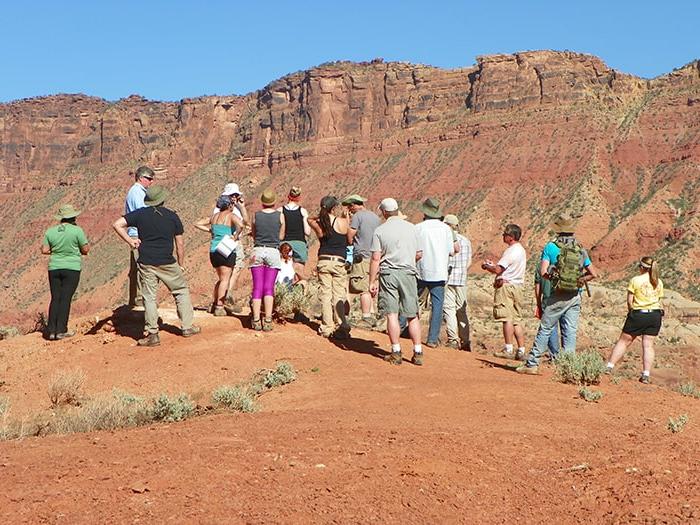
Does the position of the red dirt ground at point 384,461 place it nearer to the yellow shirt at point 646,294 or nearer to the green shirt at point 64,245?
the yellow shirt at point 646,294

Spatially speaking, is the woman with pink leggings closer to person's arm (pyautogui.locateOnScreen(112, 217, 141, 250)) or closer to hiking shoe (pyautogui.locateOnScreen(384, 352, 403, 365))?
person's arm (pyautogui.locateOnScreen(112, 217, 141, 250))

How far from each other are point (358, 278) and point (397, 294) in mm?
1438

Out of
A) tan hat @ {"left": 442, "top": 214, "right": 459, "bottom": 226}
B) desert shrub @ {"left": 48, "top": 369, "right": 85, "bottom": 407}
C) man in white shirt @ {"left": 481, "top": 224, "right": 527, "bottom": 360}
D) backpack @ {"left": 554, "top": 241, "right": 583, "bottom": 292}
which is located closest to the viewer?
desert shrub @ {"left": 48, "top": 369, "right": 85, "bottom": 407}

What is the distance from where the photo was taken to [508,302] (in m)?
9.77

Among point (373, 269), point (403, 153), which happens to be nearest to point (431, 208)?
point (373, 269)

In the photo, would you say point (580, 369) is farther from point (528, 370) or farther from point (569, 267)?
point (569, 267)

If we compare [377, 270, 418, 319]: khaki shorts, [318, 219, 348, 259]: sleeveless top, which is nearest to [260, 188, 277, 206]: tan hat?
[318, 219, 348, 259]: sleeveless top

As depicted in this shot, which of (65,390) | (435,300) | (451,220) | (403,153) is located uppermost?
(403,153)

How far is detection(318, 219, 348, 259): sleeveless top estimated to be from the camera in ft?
31.1

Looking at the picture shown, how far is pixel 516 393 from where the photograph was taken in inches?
265

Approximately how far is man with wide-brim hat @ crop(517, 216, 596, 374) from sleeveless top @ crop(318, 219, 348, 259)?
2.43 metres

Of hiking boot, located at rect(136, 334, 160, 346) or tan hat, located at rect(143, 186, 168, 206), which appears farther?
tan hat, located at rect(143, 186, 168, 206)

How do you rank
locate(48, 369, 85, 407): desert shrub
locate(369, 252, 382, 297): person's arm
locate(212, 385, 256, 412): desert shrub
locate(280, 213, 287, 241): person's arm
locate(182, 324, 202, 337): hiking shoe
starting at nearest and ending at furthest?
locate(212, 385, 256, 412): desert shrub → locate(48, 369, 85, 407): desert shrub → locate(369, 252, 382, 297): person's arm → locate(182, 324, 202, 337): hiking shoe → locate(280, 213, 287, 241): person's arm

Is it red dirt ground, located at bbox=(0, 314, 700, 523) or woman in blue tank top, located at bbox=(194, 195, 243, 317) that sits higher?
woman in blue tank top, located at bbox=(194, 195, 243, 317)
